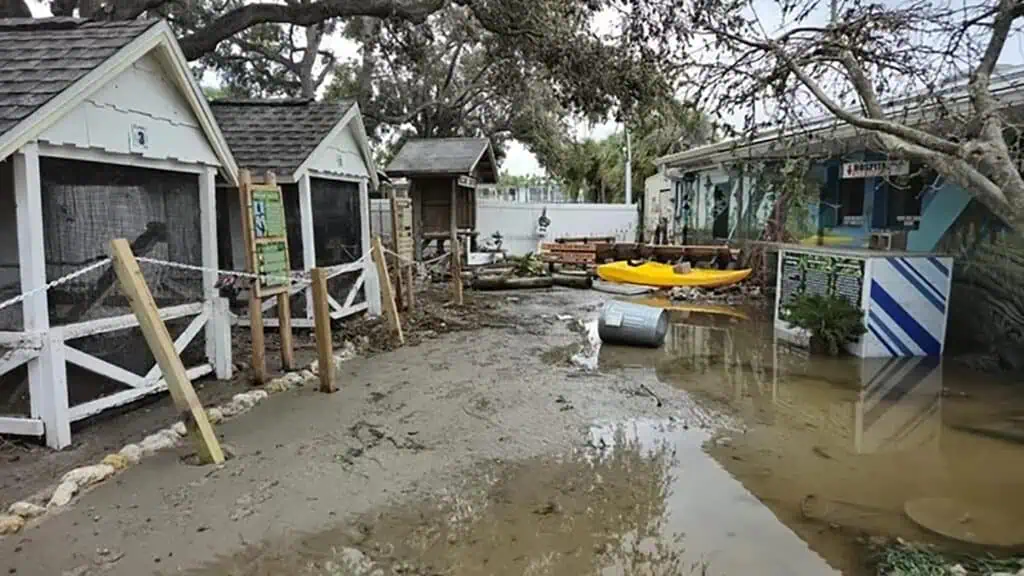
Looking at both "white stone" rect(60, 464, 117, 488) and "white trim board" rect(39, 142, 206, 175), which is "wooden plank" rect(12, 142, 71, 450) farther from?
"white stone" rect(60, 464, 117, 488)

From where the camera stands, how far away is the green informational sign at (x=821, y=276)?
791 cm

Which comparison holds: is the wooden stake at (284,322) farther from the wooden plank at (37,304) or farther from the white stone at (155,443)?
the wooden plank at (37,304)

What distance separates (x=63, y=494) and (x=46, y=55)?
3.16m

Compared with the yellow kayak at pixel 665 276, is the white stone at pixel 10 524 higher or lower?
lower

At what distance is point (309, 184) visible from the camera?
8.28 m

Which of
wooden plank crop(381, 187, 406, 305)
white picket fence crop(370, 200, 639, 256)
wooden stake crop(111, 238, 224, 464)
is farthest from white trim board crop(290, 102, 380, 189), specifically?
white picket fence crop(370, 200, 639, 256)

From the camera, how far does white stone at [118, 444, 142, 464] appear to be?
4.43 meters

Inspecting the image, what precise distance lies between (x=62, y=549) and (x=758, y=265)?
12.5m

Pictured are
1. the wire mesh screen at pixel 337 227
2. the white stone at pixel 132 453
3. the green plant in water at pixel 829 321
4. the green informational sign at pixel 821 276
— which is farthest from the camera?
the wire mesh screen at pixel 337 227

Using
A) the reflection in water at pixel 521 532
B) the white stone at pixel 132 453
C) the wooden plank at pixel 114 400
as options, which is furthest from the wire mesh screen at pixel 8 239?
the reflection in water at pixel 521 532

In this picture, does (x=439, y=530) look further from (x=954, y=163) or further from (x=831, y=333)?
(x=831, y=333)

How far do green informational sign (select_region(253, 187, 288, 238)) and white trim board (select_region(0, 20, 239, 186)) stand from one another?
1.69ft

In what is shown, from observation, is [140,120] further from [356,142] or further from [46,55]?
[356,142]

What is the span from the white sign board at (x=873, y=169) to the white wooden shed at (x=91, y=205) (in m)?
8.32
